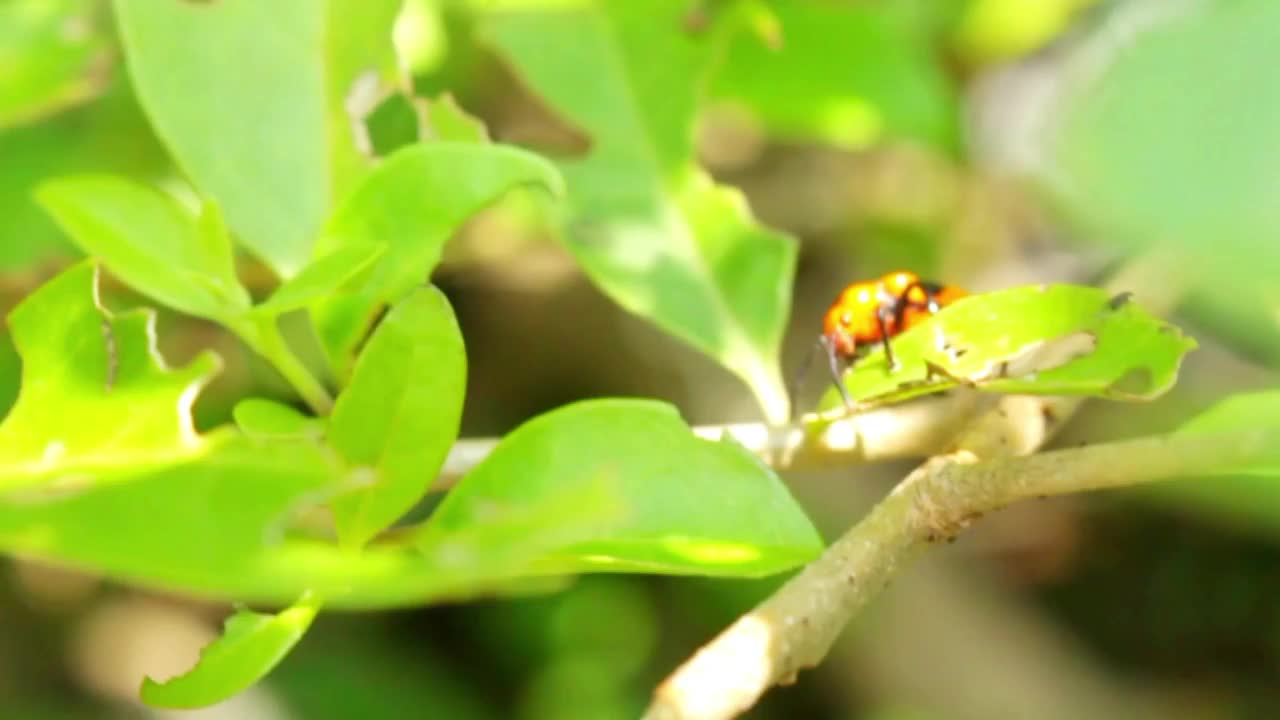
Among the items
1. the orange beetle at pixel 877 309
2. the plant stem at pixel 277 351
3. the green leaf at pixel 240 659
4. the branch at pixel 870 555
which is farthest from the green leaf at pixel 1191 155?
the orange beetle at pixel 877 309

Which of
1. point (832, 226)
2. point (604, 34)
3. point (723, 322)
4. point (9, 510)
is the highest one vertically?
point (9, 510)

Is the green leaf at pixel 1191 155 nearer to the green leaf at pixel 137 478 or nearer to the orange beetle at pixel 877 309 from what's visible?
the green leaf at pixel 137 478

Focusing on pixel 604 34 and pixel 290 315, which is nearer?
pixel 604 34

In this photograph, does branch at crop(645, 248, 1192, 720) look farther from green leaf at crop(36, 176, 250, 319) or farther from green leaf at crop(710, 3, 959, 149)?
green leaf at crop(710, 3, 959, 149)

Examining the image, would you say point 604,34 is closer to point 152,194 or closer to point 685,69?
point 685,69

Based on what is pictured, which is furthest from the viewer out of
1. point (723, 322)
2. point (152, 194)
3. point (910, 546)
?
point (723, 322)

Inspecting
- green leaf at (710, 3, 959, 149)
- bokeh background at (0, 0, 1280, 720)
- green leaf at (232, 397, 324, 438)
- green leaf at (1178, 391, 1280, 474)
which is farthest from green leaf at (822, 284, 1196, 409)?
green leaf at (710, 3, 959, 149)

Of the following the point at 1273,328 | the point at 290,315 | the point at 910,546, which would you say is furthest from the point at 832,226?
the point at 1273,328

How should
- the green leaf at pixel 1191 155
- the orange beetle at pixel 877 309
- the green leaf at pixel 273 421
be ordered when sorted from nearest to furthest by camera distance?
the green leaf at pixel 1191 155, the green leaf at pixel 273 421, the orange beetle at pixel 877 309
